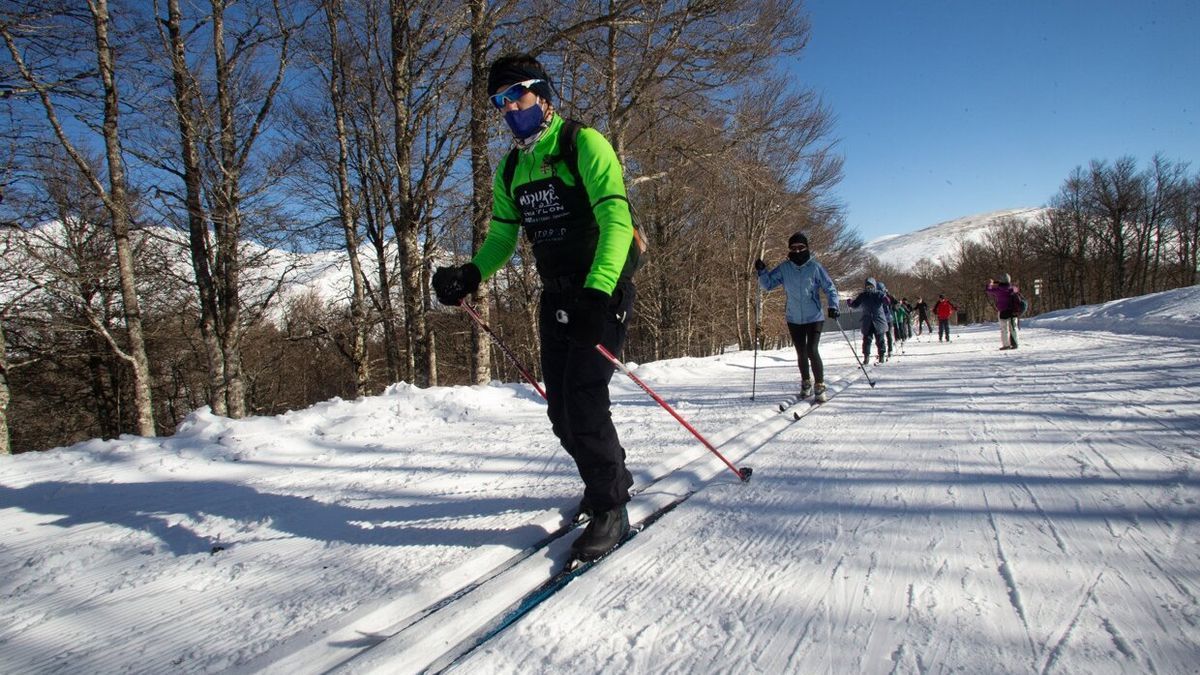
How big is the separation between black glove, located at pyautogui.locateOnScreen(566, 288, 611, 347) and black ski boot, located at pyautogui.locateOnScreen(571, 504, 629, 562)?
76 cm

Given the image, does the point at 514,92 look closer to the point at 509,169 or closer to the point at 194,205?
the point at 509,169

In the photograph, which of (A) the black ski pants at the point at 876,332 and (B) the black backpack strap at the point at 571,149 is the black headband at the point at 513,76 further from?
(A) the black ski pants at the point at 876,332

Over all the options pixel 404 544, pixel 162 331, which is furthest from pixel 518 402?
A: pixel 162 331

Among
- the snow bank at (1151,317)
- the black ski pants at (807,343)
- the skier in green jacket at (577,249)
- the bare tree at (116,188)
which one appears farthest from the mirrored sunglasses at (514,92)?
the snow bank at (1151,317)

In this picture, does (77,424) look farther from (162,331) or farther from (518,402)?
(518,402)

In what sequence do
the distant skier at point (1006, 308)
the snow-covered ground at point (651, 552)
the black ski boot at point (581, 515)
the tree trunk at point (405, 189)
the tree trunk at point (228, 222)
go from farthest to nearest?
the distant skier at point (1006, 308), the tree trunk at point (228, 222), the tree trunk at point (405, 189), the black ski boot at point (581, 515), the snow-covered ground at point (651, 552)

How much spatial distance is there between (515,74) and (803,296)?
459 cm

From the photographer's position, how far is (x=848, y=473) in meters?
3.01

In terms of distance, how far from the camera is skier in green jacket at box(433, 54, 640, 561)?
2.12m

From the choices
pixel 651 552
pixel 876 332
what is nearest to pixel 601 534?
pixel 651 552

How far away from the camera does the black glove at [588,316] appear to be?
1972mm

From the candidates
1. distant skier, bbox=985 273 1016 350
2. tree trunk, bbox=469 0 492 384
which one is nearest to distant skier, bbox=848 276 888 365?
distant skier, bbox=985 273 1016 350

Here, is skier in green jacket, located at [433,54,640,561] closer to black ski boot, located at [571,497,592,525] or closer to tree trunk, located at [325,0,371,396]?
black ski boot, located at [571,497,592,525]

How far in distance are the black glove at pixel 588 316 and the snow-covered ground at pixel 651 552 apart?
0.91 meters
